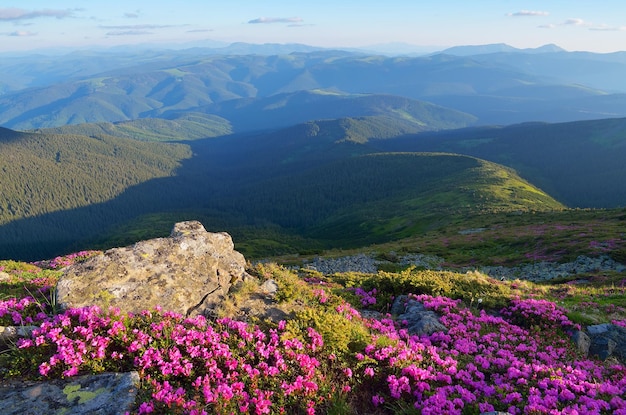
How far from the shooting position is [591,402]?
872cm

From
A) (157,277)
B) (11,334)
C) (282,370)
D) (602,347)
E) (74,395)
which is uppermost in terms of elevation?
(157,277)

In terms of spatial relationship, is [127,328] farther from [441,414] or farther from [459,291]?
[459,291]

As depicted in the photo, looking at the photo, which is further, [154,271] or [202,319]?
[154,271]

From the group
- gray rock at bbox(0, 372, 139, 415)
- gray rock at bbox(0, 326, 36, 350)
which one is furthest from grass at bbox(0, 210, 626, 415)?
gray rock at bbox(0, 326, 36, 350)

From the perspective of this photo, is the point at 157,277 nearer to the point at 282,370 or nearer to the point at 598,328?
the point at 282,370

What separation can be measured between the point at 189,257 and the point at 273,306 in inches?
153

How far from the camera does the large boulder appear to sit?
34.5ft

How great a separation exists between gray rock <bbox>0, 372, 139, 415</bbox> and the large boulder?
2596 millimetres

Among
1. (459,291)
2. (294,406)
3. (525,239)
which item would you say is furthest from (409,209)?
(294,406)

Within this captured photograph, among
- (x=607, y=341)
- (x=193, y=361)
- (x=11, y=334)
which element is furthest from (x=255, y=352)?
(x=607, y=341)

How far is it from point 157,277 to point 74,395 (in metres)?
4.64

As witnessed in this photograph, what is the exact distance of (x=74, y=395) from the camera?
749cm

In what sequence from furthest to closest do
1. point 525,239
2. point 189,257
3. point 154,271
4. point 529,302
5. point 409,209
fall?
point 409,209 → point 525,239 → point 529,302 → point 189,257 → point 154,271

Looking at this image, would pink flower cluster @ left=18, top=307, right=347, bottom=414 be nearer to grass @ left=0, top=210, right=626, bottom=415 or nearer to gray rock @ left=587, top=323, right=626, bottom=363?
grass @ left=0, top=210, right=626, bottom=415
